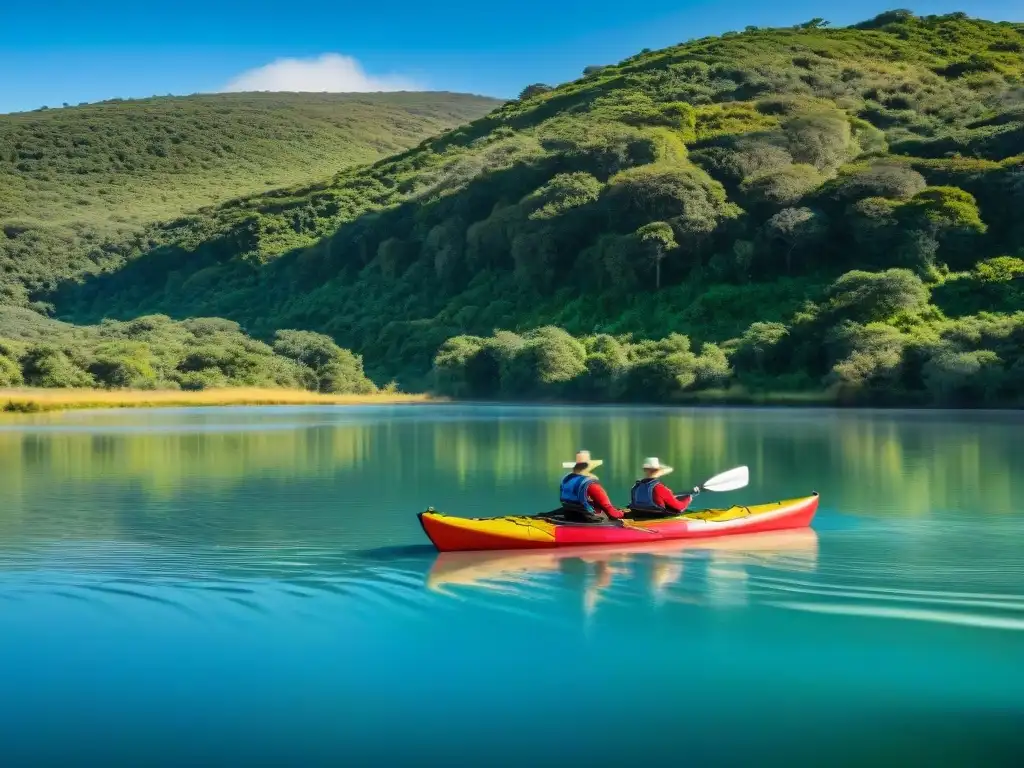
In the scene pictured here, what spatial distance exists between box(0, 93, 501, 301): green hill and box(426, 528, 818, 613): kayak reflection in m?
122

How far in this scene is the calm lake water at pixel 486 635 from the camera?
9602 mm

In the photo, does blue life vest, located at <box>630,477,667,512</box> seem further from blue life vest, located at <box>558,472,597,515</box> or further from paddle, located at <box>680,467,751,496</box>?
paddle, located at <box>680,467,751,496</box>

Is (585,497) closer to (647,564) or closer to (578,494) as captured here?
(578,494)

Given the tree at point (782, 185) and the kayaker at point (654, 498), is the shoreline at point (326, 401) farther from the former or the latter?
the kayaker at point (654, 498)

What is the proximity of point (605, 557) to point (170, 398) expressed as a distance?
62.5 meters

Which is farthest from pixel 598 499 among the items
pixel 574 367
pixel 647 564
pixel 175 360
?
pixel 175 360

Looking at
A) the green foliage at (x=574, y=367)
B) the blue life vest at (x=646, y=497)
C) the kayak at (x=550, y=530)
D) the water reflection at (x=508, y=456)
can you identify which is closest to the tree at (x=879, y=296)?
the green foliage at (x=574, y=367)

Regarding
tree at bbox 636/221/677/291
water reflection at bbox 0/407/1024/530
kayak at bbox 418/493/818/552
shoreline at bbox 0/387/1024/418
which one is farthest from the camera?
tree at bbox 636/221/677/291

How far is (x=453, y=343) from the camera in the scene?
87250 millimetres

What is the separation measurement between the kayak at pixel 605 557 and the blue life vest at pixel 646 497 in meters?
0.58

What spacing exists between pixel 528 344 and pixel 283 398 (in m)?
17.0

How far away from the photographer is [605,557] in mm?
17812

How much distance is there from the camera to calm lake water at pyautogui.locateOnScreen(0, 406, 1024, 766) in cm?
960

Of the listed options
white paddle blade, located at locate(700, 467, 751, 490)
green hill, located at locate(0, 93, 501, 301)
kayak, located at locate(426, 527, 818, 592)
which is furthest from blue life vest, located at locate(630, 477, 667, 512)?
green hill, located at locate(0, 93, 501, 301)
